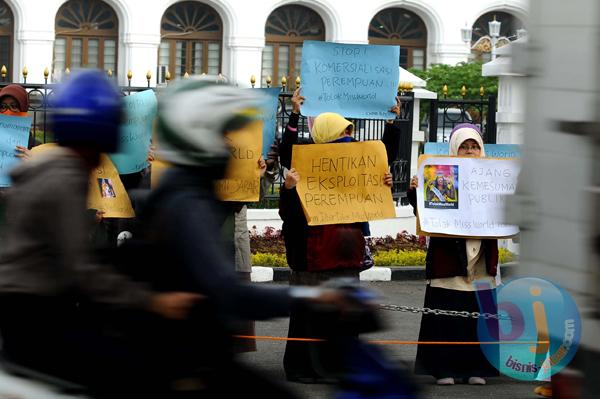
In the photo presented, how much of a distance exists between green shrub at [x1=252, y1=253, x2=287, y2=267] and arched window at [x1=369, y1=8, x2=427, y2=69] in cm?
3264

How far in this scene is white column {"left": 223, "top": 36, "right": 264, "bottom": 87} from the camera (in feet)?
139

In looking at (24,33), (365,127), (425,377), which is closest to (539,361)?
(425,377)

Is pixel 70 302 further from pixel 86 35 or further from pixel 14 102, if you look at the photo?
pixel 86 35

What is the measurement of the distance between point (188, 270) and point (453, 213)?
172 inches

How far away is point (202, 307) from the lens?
13.5ft

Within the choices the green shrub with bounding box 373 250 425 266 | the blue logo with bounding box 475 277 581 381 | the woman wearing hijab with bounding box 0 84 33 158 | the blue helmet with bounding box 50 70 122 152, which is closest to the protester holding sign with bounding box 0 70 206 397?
the blue helmet with bounding box 50 70 122 152

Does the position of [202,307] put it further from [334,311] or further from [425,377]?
[425,377]

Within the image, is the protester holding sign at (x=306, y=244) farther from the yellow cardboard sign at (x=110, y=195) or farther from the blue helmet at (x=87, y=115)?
the blue helmet at (x=87, y=115)

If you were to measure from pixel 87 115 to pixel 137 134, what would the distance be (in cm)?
498

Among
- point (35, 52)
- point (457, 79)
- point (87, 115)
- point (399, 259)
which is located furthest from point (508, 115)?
point (35, 52)

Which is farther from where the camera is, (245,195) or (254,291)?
(245,195)

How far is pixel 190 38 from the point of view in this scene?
1708 inches

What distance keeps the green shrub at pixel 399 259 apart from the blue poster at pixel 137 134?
4.42m

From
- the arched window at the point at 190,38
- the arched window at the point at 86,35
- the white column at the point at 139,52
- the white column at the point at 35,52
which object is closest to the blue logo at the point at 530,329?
the white column at the point at 35,52
